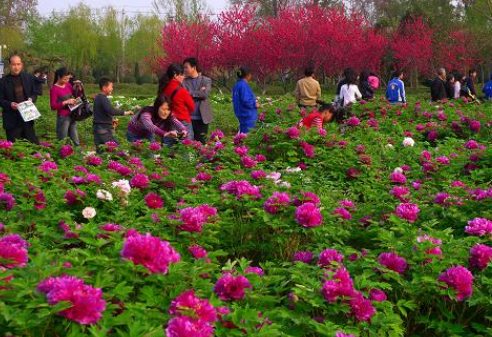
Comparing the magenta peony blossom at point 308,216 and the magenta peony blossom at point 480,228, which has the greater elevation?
the magenta peony blossom at point 308,216

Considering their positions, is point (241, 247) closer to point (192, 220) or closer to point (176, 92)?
point (192, 220)

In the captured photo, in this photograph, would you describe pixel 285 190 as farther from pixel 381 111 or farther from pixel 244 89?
pixel 381 111

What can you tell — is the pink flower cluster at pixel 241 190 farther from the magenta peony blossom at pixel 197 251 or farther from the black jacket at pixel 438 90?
the black jacket at pixel 438 90

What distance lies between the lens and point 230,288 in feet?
6.61

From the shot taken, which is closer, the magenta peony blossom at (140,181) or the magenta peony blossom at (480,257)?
the magenta peony blossom at (480,257)

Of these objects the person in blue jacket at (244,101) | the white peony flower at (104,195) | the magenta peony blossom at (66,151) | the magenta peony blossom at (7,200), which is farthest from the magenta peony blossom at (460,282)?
the person in blue jacket at (244,101)

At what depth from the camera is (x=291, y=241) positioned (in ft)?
10.4

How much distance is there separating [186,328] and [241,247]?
1630 mm

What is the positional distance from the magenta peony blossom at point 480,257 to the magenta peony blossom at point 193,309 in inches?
50.8

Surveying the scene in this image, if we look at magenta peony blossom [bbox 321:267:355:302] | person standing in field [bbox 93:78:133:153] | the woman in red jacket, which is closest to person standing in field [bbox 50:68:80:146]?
person standing in field [bbox 93:78:133:153]

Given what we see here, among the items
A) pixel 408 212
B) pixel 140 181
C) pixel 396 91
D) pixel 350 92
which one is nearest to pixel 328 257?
pixel 408 212

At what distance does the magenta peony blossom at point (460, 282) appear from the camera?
226 cm

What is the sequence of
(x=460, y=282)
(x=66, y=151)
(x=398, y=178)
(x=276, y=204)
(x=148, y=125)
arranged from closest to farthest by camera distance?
(x=460, y=282) < (x=276, y=204) < (x=398, y=178) < (x=66, y=151) < (x=148, y=125)

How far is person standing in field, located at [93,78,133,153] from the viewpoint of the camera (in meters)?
7.55
